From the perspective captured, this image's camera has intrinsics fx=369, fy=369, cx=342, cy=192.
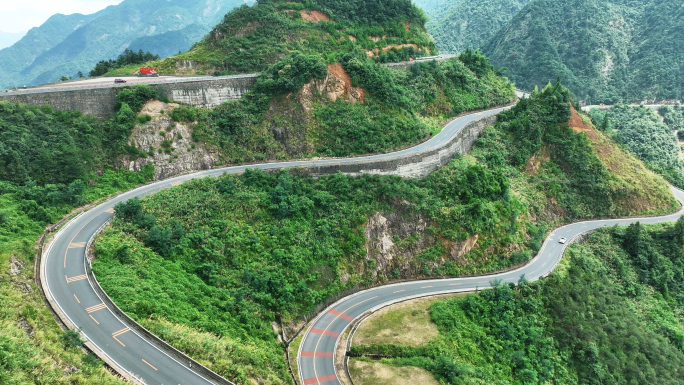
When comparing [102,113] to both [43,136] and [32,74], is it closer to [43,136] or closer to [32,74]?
[43,136]

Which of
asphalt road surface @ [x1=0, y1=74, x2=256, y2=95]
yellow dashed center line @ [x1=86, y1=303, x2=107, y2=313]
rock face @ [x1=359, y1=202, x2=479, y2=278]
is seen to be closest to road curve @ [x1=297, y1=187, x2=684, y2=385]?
rock face @ [x1=359, y1=202, x2=479, y2=278]

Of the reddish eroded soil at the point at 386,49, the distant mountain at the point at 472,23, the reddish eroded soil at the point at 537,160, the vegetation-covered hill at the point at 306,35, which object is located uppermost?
the distant mountain at the point at 472,23

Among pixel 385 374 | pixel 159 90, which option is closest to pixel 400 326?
pixel 385 374

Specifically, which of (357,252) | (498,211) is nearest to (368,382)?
(357,252)

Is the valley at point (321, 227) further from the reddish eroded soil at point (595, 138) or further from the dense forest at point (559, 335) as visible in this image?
the reddish eroded soil at point (595, 138)

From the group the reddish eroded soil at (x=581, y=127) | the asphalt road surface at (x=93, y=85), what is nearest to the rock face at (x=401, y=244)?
the asphalt road surface at (x=93, y=85)
